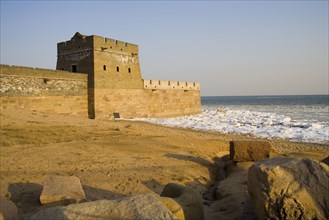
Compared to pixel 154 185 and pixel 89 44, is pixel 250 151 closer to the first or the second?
pixel 154 185

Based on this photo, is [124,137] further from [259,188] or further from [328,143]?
[328,143]

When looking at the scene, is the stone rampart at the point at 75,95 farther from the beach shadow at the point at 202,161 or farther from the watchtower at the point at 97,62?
the beach shadow at the point at 202,161

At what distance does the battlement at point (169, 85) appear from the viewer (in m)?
23.0

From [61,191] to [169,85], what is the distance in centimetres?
2177

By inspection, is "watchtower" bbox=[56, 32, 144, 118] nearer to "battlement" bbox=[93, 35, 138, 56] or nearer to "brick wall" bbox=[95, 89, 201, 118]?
"battlement" bbox=[93, 35, 138, 56]

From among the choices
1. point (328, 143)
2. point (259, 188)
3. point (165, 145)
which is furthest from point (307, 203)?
point (328, 143)

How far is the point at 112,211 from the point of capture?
9.57ft

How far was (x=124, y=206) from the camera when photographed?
2.97m

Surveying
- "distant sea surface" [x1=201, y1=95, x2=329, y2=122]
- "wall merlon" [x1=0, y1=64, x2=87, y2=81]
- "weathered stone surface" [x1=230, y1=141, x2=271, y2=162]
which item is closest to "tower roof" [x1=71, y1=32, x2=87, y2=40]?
"wall merlon" [x1=0, y1=64, x2=87, y2=81]

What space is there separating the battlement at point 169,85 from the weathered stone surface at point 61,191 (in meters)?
17.9

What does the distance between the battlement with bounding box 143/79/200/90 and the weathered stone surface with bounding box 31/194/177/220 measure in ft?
64.1

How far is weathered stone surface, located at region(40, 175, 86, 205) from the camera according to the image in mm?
4184

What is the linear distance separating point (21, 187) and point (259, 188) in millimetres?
4363

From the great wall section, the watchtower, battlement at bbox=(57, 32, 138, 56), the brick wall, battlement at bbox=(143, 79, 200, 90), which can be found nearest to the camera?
the great wall section
